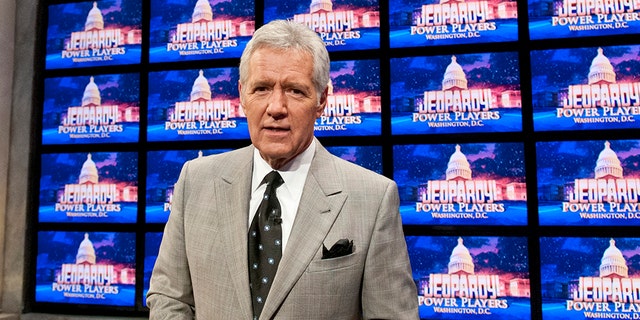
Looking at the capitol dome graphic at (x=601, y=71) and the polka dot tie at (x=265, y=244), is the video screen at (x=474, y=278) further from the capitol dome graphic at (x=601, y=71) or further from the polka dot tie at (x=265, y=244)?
the polka dot tie at (x=265, y=244)

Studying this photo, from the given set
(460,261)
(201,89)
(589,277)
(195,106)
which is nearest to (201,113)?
(195,106)

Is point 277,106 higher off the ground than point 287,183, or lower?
higher

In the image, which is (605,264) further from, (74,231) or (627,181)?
(74,231)

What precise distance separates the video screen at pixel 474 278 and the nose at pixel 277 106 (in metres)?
2.31

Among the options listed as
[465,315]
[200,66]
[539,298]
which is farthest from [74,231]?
[539,298]

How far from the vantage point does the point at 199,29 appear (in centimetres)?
374

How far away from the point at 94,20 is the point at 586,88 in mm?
3586

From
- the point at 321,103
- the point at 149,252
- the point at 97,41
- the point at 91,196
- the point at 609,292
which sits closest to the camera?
the point at 321,103

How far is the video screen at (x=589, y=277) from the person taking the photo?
3.01 metres

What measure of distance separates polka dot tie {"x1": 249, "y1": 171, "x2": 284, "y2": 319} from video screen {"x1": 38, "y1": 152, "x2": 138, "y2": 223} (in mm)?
2694

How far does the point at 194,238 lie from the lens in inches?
51.3

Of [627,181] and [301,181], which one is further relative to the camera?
[627,181]

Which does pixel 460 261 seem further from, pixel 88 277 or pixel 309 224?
pixel 88 277

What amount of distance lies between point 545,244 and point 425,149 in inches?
37.5
